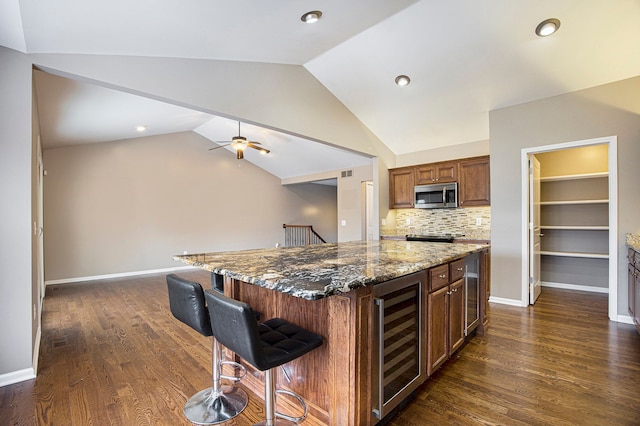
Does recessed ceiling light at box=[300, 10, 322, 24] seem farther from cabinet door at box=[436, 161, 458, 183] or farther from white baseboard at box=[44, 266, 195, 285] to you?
white baseboard at box=[44, 266, 195, 285]

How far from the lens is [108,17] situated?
A: 1987mm

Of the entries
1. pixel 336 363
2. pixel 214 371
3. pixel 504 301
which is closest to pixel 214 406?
pixel 214 371

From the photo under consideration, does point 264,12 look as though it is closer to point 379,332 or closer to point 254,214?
point 379,332

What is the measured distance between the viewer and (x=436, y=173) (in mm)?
5160

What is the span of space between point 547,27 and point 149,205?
7274 mm

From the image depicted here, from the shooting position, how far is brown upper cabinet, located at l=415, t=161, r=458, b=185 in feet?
16.3

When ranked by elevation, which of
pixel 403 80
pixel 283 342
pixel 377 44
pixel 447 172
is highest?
pixel 377 44

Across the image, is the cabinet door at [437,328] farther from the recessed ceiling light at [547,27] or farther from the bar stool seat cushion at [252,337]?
the recessed ceiling light at [547,27]

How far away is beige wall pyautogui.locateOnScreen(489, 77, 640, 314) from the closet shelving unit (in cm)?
99

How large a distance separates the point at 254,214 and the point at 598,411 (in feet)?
25.1

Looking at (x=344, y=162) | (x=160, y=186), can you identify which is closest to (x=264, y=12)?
(x=344, y=162)

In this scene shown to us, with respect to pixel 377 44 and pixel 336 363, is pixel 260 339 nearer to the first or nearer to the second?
pixel 336 363

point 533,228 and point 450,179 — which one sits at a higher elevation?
point 450,179

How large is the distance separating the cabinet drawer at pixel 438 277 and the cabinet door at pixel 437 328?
0.04 m
